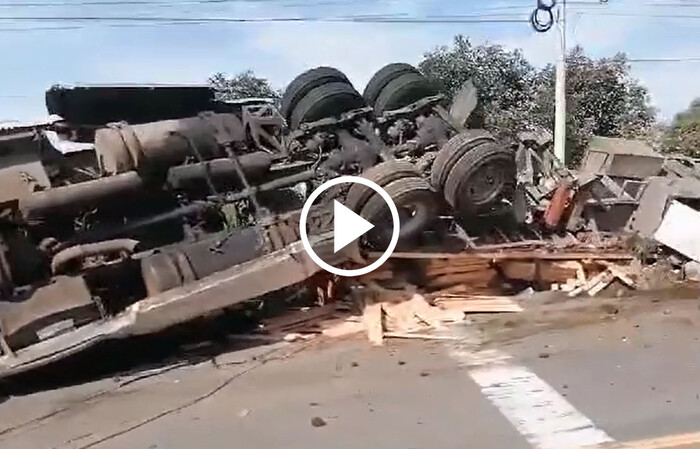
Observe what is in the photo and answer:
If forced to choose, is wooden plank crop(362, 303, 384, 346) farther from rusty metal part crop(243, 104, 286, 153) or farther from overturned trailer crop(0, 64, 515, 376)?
rusty metal part crop(243, 104, 286, 153)

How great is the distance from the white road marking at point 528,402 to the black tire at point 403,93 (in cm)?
361

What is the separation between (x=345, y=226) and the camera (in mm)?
8453

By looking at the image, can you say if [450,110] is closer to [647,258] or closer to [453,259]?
[453,259]

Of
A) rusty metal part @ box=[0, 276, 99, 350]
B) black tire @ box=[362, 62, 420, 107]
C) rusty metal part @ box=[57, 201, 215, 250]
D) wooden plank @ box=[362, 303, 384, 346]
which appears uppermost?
black tire @ box=[362, 62, 420, 107]

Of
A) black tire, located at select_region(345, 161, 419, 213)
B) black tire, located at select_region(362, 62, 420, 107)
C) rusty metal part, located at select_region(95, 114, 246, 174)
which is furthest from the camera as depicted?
black tire, located at select_region(362, 62, 420, 107)

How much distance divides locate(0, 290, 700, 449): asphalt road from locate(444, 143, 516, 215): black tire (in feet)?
4.33

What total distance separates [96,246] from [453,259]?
11.3 ft

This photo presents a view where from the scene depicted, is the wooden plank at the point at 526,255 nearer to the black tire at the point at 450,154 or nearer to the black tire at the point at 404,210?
the black tire at the point at 404,210

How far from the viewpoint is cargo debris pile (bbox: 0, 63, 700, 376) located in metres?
7.75

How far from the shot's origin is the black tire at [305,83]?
1034 cm

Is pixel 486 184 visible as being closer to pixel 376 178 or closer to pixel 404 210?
pixel 404 210

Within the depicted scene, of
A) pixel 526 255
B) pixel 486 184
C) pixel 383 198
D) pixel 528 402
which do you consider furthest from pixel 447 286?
pixel 528 402

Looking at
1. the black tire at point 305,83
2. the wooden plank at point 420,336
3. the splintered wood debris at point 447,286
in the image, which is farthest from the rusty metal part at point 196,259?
the black tire at point 305,83

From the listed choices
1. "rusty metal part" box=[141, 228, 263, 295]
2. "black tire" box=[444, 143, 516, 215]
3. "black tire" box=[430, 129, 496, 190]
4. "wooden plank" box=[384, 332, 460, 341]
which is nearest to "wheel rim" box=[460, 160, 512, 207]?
"black tire" box=[444, 143, 516, 215]
